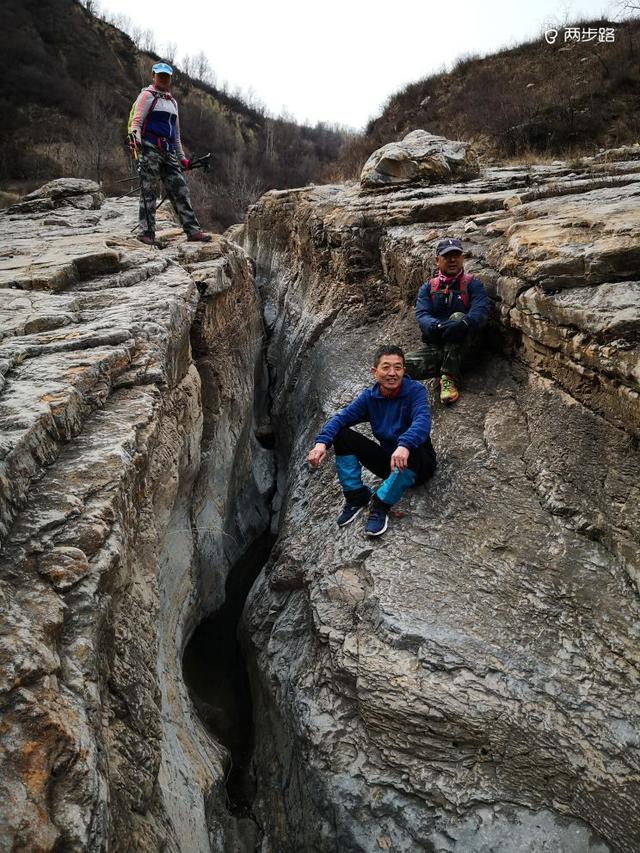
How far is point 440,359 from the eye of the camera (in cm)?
525

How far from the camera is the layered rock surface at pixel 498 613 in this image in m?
3.14

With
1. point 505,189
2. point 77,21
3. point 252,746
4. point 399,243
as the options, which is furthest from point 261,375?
point 77,21

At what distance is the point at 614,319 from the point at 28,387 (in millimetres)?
4104

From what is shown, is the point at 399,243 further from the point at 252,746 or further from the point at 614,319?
the point at 252,746

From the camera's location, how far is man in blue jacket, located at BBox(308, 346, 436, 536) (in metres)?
4.22

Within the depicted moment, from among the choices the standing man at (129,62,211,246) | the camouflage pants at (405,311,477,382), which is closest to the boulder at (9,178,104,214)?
the standing man at (129,62,211,246)

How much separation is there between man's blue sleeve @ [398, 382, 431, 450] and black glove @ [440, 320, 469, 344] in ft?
3.18

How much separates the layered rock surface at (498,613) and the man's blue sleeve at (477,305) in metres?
0.22

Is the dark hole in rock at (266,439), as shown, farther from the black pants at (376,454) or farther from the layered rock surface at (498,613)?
the black pants at (376,454)

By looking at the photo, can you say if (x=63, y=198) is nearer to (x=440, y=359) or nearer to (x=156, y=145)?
(x=156, y=145)

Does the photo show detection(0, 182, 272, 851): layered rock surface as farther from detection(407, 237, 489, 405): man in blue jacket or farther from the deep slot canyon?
detection(407, 237, 489, 405): man in blue jacket

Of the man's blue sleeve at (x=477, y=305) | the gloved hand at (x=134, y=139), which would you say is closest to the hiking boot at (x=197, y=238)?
the gloved hand at (x=134, y=139)

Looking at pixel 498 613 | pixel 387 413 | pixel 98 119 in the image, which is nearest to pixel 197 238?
pixel 387 413

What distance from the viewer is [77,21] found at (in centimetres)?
3603
